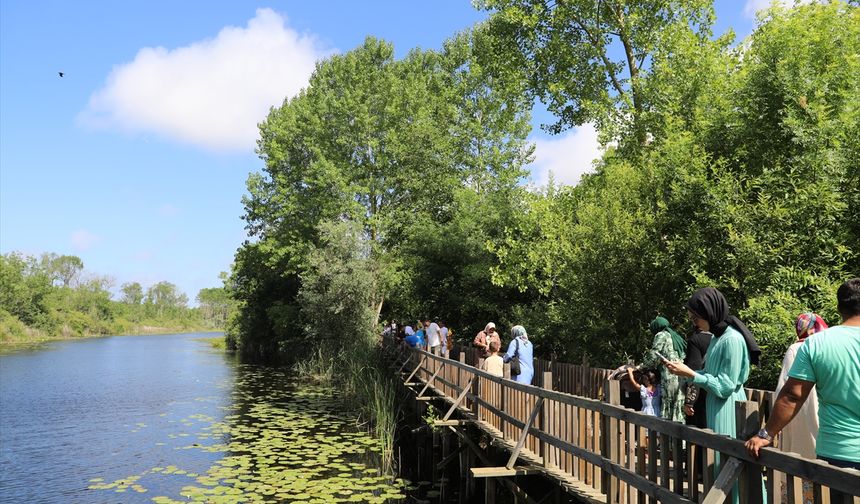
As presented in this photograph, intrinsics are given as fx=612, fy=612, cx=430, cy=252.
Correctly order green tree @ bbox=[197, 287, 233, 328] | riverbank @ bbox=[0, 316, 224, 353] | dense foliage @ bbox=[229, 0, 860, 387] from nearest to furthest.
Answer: dense foliage @ bbox=[229, 0, 860, 387] → riverbank @ bbox=[0, 316, 224, 353] → green tree @ bbox=[197, 287, 233, 328]

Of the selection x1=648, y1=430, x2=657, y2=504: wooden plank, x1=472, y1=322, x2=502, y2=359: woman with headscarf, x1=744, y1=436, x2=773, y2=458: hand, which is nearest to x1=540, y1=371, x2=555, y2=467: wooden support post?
x1=648, y1=430, x2=657, y2=504: wooden plank

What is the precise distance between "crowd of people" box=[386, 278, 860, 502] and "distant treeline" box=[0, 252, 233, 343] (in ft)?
235

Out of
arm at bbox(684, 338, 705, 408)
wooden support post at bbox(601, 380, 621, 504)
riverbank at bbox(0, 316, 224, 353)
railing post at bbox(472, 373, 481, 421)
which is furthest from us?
riverbank at bbox(0, 316, 224, 353)

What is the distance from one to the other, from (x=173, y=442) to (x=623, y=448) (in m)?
12.3

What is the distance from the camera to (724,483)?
3.56m

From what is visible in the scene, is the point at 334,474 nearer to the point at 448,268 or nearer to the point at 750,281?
the point at 750,281

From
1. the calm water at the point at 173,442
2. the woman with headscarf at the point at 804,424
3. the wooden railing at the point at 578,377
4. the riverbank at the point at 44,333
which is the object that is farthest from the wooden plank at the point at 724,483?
the riverbank at the point at 44,333

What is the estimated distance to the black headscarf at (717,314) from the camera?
14.9 ft

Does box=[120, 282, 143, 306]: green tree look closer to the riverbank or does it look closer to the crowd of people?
the riverbank

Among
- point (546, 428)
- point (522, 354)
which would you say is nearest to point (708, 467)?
point (546, 428)

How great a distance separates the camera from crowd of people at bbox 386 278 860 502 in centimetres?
319

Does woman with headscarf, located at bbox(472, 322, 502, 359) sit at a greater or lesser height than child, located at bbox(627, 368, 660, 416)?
→ greater

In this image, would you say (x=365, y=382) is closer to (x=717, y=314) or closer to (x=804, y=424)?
(x=717, y=314)

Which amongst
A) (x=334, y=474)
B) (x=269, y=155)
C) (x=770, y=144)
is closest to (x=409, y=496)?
(x=334, y=474)
